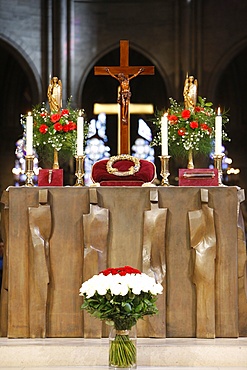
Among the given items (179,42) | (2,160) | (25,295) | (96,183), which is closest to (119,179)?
(96,183)

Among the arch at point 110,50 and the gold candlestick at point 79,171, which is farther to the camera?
the arch at point 110,50

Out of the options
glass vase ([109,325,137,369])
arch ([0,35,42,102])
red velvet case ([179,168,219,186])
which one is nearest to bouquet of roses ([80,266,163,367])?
glass vase ([109,325,137,369])

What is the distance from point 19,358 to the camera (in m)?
5.28

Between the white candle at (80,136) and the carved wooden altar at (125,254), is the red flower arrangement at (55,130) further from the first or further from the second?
the carved wooden altar at (125,254)

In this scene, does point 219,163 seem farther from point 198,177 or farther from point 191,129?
point 191,129

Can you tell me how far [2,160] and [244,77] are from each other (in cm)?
604

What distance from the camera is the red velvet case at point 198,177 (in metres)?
5.89

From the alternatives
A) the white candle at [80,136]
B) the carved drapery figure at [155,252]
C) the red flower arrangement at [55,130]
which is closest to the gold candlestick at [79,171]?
the white candle at [80,136]

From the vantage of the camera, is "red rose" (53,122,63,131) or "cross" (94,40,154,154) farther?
"cross" (94,40,154,154)

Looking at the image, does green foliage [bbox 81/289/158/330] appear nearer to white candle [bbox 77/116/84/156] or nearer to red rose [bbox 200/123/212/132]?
white candle [bbox 77/116/84/156]

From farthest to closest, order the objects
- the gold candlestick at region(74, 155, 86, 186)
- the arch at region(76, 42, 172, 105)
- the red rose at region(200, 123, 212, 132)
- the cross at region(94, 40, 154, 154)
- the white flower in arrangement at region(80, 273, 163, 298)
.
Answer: the arch at region(76, 42, 172, 105), the cross at region(94, 40, 154, 154), the red rose at region(200, 123, 212, 132), the gold candlestick at region(74, 155, 86, 186), the white flower in arrangement at region(80, 273, 163, 298)

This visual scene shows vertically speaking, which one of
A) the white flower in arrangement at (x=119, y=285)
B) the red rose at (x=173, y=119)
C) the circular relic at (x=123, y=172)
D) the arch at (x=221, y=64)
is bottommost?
the white flower in arrangement at (x=119, y=285)

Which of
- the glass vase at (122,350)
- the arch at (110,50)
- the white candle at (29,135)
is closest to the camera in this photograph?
the glass vase at (122,350)

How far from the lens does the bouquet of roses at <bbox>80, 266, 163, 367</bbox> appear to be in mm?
4523
